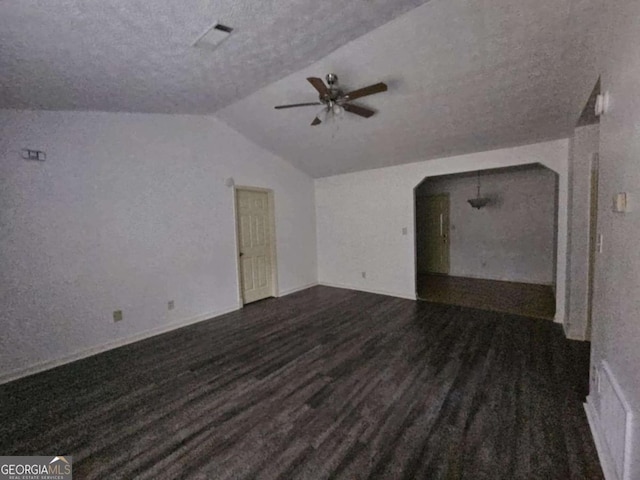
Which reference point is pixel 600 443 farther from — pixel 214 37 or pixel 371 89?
pixel 214 37

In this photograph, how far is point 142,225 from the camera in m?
3.49

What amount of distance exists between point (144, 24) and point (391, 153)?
356cm

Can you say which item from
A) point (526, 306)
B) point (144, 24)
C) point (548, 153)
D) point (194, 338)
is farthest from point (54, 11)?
point (526, 306)

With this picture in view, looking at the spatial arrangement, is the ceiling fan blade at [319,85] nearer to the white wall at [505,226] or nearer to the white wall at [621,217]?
the white wall at [621,217]

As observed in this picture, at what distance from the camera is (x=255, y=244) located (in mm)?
5020

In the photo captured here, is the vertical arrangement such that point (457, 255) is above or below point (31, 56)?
below

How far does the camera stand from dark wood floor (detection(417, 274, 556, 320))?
409 cm

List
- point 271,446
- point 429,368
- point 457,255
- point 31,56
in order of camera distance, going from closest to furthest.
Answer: point 271,446, point 31,56, point 429,368, point 457,255

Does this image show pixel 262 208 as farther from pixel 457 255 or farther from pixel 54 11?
pixel 457 255

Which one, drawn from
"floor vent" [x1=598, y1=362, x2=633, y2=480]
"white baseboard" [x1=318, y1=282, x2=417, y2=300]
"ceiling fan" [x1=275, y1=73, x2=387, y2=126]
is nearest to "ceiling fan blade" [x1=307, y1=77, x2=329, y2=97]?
"ceiling fan" [x1=275, y1=73, x2=387, y2=126]

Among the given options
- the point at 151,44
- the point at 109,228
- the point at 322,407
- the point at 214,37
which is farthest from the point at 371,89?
the point at 109,228

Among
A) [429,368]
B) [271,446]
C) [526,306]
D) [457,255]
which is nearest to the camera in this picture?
[271,446]

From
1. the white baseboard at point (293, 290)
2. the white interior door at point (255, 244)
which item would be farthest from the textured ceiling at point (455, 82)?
the white baseboard at point (293, 290)

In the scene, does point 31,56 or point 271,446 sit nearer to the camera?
point 271,446
